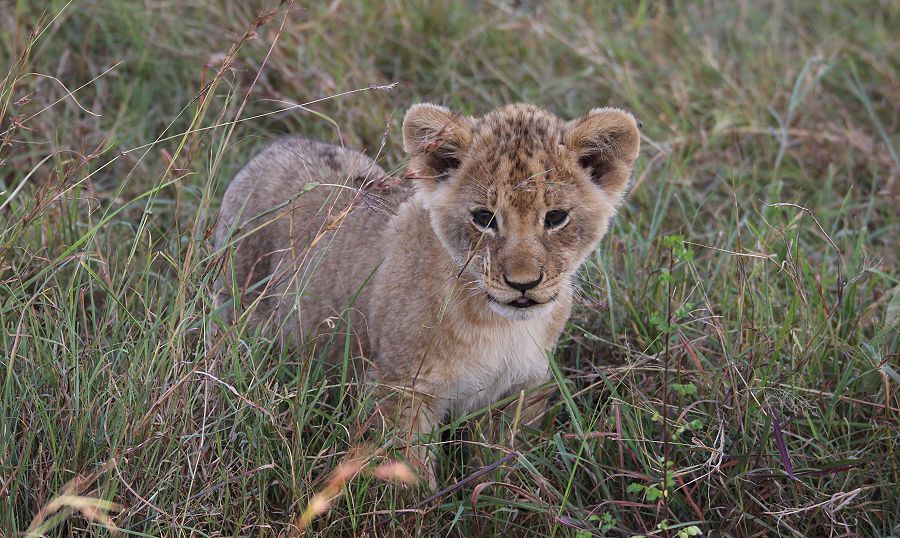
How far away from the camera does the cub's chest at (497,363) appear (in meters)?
4.27

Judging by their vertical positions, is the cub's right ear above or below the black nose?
above

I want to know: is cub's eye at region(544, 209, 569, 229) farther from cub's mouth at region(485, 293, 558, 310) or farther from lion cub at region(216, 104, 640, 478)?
cub's mouth at region(485, 293, 558, 310)

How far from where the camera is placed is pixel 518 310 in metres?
4.02

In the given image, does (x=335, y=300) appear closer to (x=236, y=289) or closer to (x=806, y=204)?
(x=236, y=289)

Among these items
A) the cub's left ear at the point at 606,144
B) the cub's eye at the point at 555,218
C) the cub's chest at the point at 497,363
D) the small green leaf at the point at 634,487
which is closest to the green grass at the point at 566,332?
the small green leaf at the point at 634,487

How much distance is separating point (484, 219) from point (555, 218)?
261 mm

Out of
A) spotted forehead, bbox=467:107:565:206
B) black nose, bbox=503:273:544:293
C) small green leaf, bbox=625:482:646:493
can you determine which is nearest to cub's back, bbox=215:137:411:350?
spotted forehead, bbox=467:107:565:206

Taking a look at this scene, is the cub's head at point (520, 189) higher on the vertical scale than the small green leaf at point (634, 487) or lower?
higher

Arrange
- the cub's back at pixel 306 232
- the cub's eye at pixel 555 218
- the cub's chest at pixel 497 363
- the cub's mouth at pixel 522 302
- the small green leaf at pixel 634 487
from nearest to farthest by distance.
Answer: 1. the small green leaf at pixel 634 487
2. the cub's mouth at pixel 522 302
3. the cub's eye at pixel 555 218
4. the cub's chest at pixel 497 363
5. the cub's back at pixel 306 232

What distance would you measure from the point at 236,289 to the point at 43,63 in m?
3.43

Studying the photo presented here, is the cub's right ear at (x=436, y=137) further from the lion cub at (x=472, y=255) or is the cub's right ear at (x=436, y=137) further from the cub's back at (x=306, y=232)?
the cub's back at (x=306, y=232)

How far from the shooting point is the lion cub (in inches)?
157

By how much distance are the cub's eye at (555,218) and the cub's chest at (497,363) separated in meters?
0.47

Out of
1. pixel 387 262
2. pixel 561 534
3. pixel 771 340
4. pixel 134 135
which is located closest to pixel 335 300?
pixel 387 262
